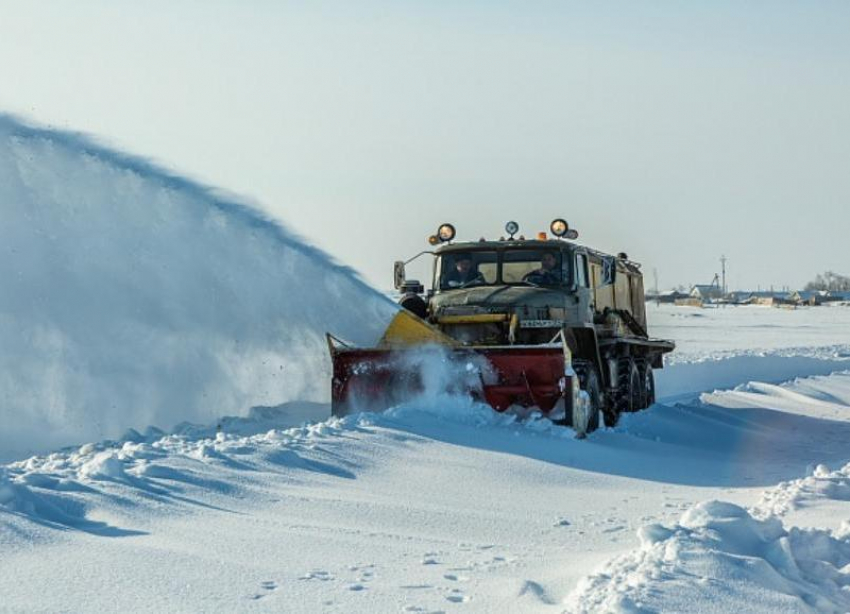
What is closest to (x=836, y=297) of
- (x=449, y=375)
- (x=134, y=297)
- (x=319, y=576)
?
(x=449, y=375)

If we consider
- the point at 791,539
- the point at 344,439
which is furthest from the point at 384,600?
the point at 344,439

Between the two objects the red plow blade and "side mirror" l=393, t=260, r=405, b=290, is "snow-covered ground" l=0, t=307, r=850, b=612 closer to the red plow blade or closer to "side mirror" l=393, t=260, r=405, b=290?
the red plow blade

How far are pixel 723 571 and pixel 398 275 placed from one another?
27.6ft

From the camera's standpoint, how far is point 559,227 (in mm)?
12781

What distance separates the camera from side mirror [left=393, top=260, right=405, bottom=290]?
12.6 metres

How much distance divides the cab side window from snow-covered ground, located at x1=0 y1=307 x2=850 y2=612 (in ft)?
7.68

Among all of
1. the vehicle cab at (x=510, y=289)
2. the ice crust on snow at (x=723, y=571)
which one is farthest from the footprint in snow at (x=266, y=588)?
the vehicle cab at (x=510, y=289)

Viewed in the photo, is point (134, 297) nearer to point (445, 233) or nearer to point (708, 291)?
point (445, 233)

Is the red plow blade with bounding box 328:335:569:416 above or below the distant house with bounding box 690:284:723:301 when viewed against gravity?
below

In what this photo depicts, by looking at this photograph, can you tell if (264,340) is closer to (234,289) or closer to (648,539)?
(234,289)

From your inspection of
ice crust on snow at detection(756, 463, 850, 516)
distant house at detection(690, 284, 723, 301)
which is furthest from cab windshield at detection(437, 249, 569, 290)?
distant house at detection(690, 284, 723, 301)

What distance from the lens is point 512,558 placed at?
5.29 metres

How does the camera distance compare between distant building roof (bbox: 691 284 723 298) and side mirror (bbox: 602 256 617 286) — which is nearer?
side mirror (bbox: 602 256 617 286)

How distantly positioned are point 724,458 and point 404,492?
14.7 feet
